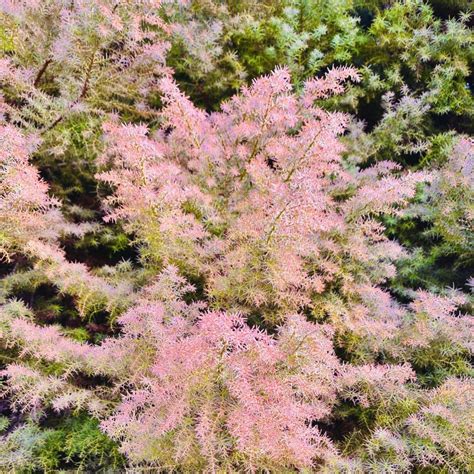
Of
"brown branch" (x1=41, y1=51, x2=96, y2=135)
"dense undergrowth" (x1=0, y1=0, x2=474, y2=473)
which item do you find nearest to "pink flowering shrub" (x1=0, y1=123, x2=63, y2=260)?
"dense undergrowth" (x1=0, y1=0, x2=474, y2=473)

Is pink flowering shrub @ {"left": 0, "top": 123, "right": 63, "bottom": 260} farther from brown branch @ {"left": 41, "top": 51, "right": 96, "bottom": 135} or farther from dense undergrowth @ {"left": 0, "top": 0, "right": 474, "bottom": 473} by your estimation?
brown branch @ {"left": 41, "top": 51, "right": 96, "bottom": 135}

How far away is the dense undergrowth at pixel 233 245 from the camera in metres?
1.68

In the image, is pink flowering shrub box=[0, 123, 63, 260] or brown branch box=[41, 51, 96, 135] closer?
pink flowering shrub box=[0, 123, 63, 260]

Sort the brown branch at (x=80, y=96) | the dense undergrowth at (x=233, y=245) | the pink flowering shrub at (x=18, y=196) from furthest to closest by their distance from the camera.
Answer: the brown branch at (x=80, y=96) → the pink flowering shrub at (x=18, y=196) → the dense undergrowth at (x=233, y=245)

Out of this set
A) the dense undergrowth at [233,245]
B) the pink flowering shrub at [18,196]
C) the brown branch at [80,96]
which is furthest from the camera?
the brown branch at [80,96]

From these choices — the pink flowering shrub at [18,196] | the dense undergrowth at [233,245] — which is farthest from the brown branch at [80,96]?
the pink flowering shrub at [18,196]

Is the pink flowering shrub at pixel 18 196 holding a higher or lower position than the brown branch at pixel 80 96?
lower

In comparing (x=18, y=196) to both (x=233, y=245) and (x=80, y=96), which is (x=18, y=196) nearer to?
(x=80, y=96)

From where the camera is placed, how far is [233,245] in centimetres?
214

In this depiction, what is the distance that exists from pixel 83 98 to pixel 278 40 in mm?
1182

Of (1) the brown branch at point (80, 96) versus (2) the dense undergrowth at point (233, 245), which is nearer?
(2) the dense undergrowth at point (233, 245)

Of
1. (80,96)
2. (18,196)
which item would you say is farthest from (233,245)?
(80,96)

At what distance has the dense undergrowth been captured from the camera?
1.68 metres

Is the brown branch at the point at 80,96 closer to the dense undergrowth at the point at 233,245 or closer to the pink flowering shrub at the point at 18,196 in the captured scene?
the dense undergrowth at the point at 233,245
